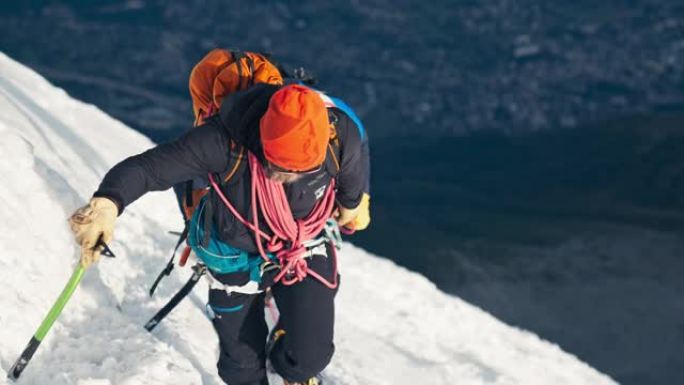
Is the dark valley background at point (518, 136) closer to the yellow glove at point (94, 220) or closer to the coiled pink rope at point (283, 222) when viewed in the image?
the coiled pink rope at point (283, 222)

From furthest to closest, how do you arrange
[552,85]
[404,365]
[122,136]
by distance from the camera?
[552,85], [122,136], [404,365]

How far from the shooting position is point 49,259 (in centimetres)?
567

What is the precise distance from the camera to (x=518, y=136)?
486ft

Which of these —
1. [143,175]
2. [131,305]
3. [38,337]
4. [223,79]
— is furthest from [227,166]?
[131,305]

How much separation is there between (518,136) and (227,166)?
147 metres

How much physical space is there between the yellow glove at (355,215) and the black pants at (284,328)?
35cm

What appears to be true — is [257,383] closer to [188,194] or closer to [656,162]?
[188,194]

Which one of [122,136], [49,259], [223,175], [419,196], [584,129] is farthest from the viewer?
[584,129]

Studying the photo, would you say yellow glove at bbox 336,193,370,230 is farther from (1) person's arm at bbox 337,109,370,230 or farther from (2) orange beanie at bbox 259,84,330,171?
(2) orange beanie at bbox 259,84,330,171

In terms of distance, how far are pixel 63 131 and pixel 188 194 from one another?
4.55 meters

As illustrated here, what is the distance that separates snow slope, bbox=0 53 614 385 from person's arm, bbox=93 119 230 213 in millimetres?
1220

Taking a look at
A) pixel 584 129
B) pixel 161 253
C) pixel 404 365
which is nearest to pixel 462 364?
pixel 404 365

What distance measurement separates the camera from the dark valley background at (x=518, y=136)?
47.1 metres

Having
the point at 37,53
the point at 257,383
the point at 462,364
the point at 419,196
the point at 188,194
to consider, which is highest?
the point at 188,194
